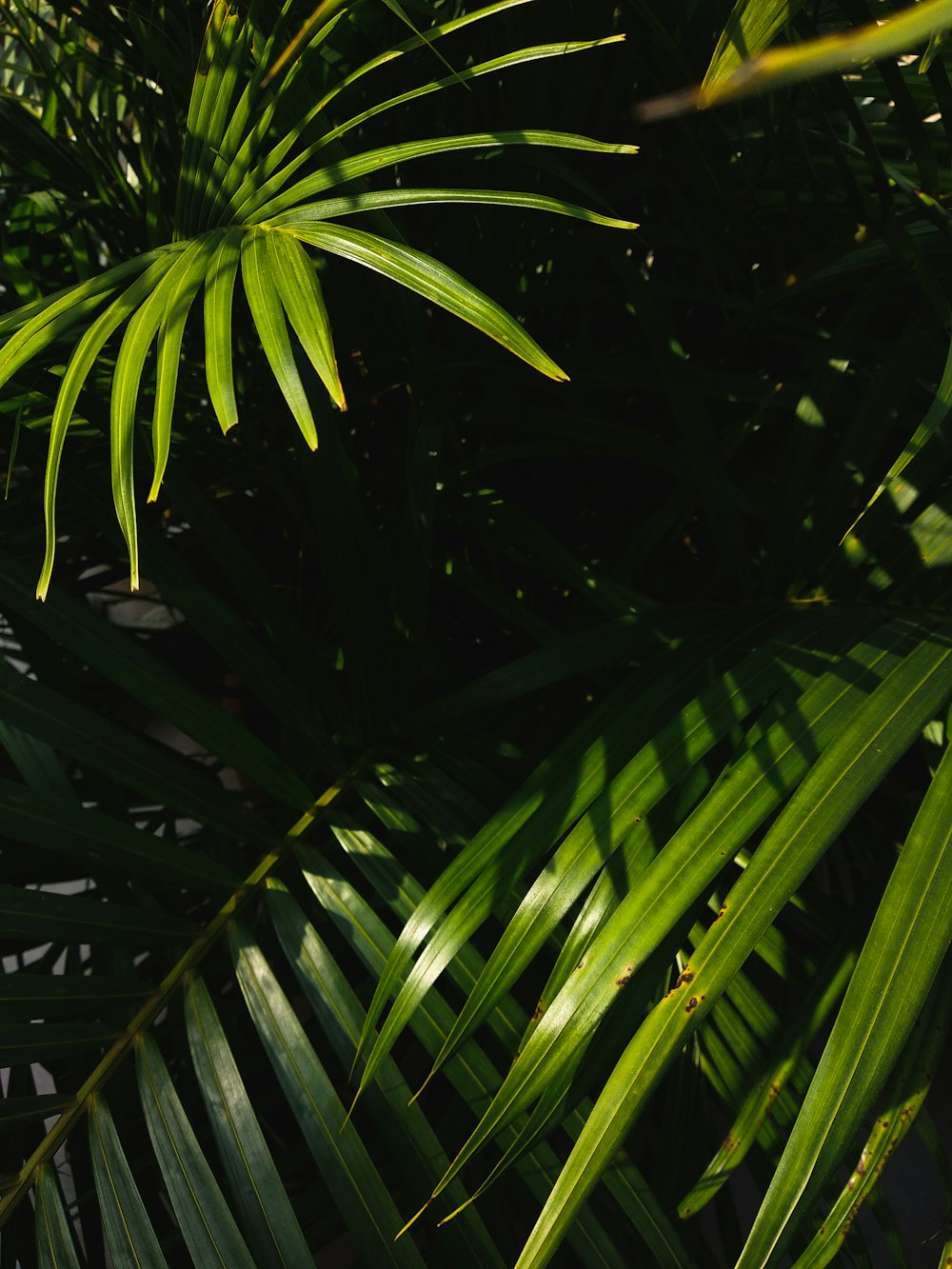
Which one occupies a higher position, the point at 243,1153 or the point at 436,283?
the point at 436,283

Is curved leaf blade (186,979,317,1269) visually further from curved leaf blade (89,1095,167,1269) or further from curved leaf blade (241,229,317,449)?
curved leaf blade (241,229,317,449)

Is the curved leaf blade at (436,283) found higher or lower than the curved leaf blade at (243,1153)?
higher

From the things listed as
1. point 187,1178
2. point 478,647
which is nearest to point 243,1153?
point 187,1178

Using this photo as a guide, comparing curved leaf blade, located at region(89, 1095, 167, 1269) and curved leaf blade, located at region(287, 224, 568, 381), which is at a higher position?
curved leaf blade, located at region(287, 224, 568, 381)

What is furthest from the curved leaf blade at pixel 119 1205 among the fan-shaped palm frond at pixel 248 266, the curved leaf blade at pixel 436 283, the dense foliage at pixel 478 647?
the curved leaf blade at pixel 436 283

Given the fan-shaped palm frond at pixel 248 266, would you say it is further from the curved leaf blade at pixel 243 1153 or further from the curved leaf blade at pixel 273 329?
the curved leaf blade at pixel 243 1153

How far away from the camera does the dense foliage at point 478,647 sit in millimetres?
345

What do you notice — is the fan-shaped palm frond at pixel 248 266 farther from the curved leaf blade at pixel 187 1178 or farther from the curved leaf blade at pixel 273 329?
the curved leaf blade at pixel 187 1178

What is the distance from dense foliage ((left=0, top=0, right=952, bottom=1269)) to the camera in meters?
0.34

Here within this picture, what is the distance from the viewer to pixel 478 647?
770mm

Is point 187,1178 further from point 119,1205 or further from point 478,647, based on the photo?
point 478,647

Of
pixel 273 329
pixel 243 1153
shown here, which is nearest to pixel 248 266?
pixel 273 329

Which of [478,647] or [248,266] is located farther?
[478,647]

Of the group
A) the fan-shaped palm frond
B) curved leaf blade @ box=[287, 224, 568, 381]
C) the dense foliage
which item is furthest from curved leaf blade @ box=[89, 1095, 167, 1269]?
curved leaf blade @ box=[287, 224, 568, 381]
